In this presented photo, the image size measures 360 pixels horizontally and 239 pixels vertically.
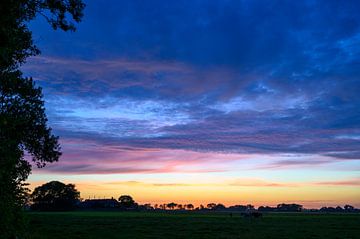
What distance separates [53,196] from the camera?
597 feet

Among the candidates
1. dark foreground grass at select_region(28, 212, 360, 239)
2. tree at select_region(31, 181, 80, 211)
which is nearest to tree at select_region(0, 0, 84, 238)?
dark foreground grass at select_region(28, 212, 360, 239)

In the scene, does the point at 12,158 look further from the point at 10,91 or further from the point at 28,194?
the point at 10,91

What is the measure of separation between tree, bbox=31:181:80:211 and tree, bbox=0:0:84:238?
552 ft

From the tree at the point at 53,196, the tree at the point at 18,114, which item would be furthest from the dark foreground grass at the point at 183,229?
the tree at the point at 53,196

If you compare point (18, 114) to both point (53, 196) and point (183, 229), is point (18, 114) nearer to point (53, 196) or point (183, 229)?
point (183, 229)

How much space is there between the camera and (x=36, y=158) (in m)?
21.9

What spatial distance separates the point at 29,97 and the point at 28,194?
5.90m

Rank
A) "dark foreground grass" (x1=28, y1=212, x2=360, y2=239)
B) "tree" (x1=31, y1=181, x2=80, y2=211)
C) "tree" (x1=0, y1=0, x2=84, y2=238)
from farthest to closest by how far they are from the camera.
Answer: "tree" (x1=31, y1=181, x2=80, y2=211), "dark foreground grass" (x1=28, y1=212, x2=360, y2=239), "tree" (x1=0, y1=0, x2=84, y2=238)

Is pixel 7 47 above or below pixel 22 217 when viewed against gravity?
above

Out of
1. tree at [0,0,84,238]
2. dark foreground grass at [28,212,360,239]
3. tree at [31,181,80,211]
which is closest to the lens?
tree at [0,0,84,238]

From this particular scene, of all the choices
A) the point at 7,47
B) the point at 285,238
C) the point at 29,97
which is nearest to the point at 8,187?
the point at 7,47

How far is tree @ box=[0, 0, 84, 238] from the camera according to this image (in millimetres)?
14328

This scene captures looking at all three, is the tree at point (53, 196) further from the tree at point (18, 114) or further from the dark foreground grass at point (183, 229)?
the tree at point (18, 114)

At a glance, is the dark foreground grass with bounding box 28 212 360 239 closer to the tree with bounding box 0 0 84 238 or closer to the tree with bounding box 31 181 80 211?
the tree with bounding box 0 0 84 238
